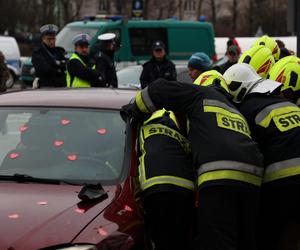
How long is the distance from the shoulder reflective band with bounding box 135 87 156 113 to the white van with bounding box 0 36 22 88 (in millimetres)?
20857

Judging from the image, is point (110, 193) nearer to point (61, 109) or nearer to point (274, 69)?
point (61, 109)

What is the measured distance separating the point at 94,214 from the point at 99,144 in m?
0.77

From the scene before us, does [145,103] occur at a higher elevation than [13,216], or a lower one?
higher

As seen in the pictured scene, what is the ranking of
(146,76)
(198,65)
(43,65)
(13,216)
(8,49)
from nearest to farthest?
(13,216) < (198,65) < (43,65) < (146,76) < (8,49)

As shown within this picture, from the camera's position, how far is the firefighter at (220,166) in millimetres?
3684

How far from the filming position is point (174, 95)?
3998 mm

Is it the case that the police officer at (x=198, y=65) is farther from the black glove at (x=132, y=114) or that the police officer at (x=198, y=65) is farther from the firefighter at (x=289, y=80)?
the black glove at (x=132, y=114)

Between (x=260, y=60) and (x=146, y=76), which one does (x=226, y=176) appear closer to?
(x=260, y=60)

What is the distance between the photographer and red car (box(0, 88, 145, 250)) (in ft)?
10.9

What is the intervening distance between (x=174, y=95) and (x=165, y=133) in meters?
0.27

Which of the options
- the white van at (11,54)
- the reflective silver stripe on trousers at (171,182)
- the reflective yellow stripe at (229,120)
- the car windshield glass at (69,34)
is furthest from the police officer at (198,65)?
the white van at (11,54)

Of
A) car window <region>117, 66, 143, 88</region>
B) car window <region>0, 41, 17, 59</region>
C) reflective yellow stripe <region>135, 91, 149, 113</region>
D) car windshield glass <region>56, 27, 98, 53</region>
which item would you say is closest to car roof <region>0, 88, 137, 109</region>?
reflective yellow stripe <region>135, 91, 149, 113</region>

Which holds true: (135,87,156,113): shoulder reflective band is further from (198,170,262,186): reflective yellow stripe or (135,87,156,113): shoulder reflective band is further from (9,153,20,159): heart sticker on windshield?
(9,153,20,159): heart sticker on windshield

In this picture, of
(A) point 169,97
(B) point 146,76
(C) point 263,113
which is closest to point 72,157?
(A) point 169,97
